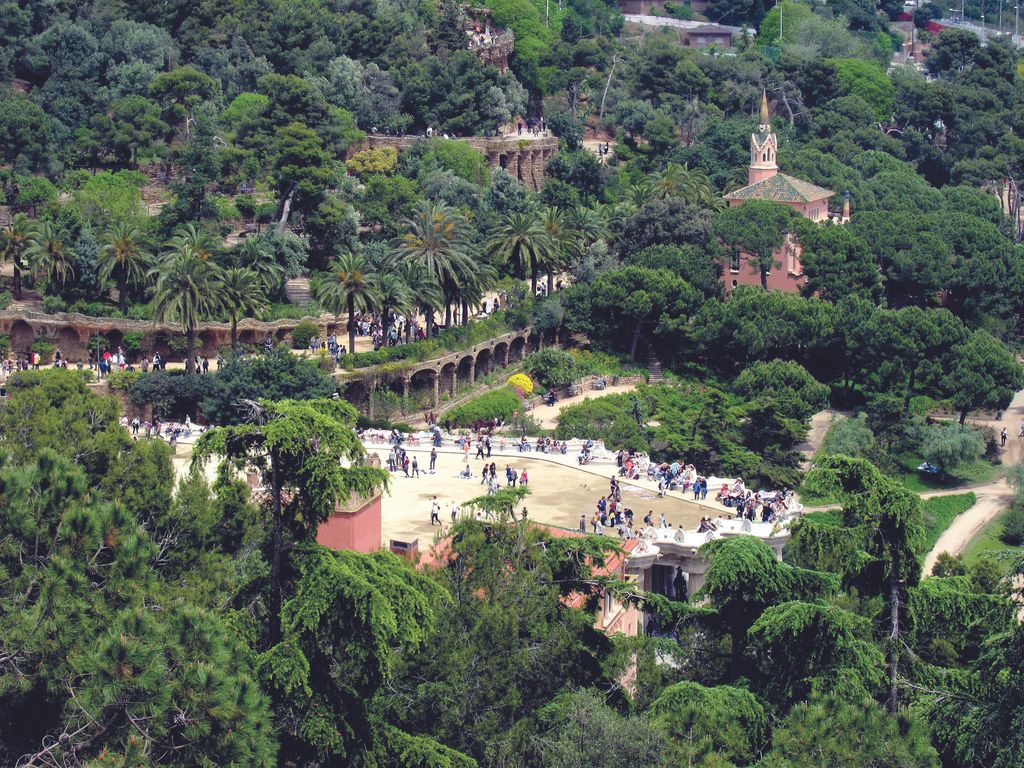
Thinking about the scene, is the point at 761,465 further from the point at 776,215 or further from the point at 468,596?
the point at 468,596

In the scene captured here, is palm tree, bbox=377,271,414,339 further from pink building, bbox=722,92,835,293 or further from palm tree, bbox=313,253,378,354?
pink building, bbox=722,92,835,293

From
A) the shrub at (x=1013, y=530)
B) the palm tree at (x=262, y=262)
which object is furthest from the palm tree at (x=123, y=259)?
the shrub at (x=1013, y=530)

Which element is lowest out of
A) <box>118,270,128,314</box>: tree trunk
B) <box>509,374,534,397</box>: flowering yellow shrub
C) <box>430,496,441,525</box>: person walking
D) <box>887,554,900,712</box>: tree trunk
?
<box>509,374,534,397</box>: flowering yellow shrub

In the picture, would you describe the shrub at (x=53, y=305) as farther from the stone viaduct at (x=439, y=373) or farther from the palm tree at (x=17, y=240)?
the stone viaduct at (x=439, y=373)

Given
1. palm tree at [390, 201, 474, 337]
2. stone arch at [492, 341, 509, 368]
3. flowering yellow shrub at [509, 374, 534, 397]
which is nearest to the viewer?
palm tree at [390, 201, 474, 337]

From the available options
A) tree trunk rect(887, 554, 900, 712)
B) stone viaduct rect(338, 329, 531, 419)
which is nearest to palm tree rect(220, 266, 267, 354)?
stone viaduct rect(338, 329, 531, 419)

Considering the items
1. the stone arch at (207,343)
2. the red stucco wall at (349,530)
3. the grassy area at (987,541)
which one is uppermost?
the red stucco wall at (349,530)

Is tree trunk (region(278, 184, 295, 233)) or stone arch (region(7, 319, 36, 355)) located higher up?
tree trunk (region(278, 184, 295, 233))

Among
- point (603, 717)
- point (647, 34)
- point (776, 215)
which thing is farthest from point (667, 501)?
point (647, 34)
